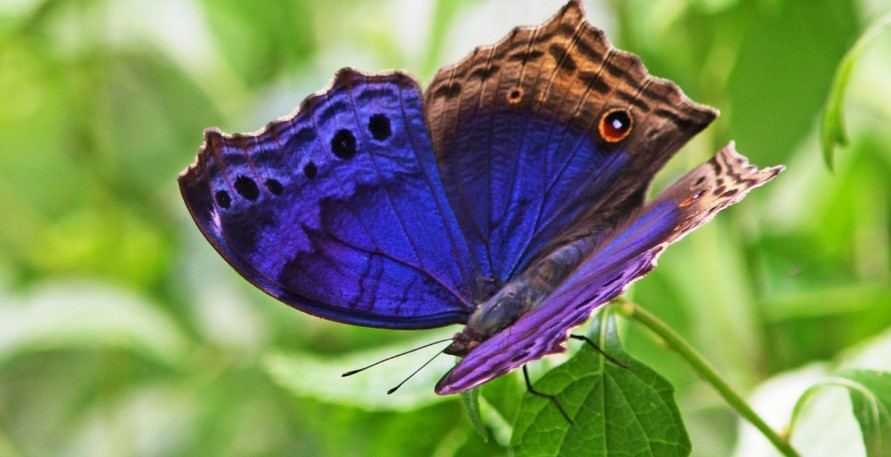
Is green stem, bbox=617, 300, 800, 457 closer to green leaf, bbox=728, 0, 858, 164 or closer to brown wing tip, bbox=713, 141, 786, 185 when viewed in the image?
brown wing tip, bbox=713, 141, 786, 185

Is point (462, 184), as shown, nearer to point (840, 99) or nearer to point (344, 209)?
point (344, 209)

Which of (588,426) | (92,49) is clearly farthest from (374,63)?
(588,426)

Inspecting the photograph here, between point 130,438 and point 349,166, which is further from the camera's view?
point 130,438

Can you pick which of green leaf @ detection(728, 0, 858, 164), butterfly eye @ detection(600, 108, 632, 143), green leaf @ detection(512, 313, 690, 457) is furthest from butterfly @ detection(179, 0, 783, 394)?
green leaf @ detection(728, 0, 858, 164)

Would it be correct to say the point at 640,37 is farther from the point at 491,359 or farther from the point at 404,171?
the point at 491,359

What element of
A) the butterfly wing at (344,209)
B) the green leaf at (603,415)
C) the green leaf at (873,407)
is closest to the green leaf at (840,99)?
the green leaf at (873,407)

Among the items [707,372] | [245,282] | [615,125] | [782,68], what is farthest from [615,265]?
[245,282]
